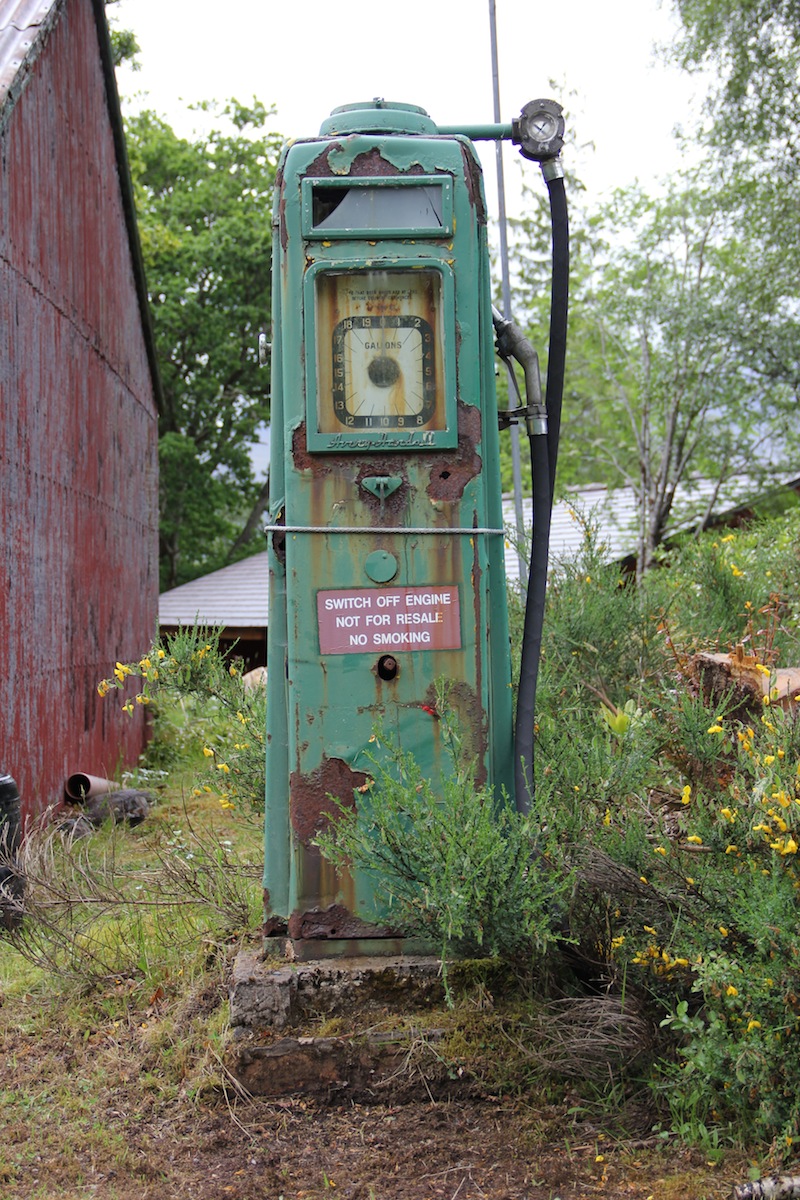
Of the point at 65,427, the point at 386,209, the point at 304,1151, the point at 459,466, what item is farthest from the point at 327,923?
the point at 65,427

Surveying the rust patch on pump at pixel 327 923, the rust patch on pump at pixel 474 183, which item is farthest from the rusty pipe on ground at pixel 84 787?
the rust patch on pump at pixel 474 183

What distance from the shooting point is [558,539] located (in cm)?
1777

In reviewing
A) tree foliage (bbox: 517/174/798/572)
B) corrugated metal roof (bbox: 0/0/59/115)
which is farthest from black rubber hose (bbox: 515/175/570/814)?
tree foliage (bbox: 517/174/798/572)

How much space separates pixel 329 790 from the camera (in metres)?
3.64

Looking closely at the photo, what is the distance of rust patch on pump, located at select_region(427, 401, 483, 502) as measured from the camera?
368cm

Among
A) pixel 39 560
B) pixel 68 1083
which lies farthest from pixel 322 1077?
pixel 39 560

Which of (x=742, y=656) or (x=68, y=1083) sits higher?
(x=742, y=656)

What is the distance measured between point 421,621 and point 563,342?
3.56 feet

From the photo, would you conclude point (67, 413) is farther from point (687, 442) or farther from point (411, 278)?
point (687, 442)

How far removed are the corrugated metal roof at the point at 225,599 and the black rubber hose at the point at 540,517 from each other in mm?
14964

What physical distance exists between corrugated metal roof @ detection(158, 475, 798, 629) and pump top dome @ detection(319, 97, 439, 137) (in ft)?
42.5

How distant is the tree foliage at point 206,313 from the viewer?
1142 inches

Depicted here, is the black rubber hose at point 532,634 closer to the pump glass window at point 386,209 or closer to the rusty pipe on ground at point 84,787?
the pump glass window at point 386,209

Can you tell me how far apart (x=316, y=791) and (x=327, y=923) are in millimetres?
424
